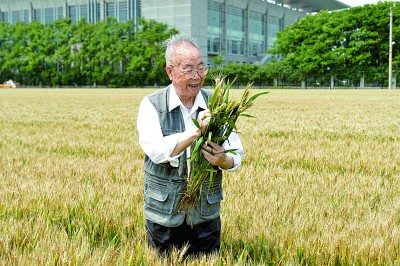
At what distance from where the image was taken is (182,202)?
2.91 m

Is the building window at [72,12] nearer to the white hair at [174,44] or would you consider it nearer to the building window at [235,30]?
the building window at [235,30]

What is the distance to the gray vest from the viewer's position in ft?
9.61

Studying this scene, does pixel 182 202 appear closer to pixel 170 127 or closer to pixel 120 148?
pixel 170 127

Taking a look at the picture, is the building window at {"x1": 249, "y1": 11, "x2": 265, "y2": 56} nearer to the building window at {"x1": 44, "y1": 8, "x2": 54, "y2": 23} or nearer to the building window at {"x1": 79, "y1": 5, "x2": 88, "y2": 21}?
the building window at {"x1": 79, "y1": 5, "x2": 88, "y2": 21}

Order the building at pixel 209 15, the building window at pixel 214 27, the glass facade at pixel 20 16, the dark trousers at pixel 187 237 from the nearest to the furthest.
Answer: the dark trousers at pixel 187 237
the building at pixel 209 15
the building window at pixel 214 27
the glass facade at pixel 20 16

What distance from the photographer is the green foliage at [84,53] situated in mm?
67750

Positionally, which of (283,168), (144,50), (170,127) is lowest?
(283,168)

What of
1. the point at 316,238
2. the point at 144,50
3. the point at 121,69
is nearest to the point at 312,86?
the point at 144,50

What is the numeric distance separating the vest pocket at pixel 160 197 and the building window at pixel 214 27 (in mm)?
74801

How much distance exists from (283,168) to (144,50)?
210 ft

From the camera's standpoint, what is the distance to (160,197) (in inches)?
115

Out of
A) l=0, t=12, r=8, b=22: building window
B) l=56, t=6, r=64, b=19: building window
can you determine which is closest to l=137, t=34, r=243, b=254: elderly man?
l=56, t=6, r=64, b=19: building window

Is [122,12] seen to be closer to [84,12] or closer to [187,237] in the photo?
[84,12]

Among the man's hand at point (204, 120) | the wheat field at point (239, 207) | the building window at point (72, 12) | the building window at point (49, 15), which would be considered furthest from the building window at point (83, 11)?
the man's hand at point (204, 120)
